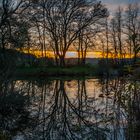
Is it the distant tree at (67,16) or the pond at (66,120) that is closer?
the pond at (66,120)

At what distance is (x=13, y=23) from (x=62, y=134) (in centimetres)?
2033

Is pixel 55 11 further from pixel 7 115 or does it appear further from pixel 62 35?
pixel 7 115

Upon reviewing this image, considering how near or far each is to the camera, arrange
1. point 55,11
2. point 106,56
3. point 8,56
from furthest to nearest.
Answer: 1. point 106,56
2. point 55,11
3. point 8,56

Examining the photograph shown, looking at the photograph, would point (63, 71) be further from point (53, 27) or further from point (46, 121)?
point (46, 121)

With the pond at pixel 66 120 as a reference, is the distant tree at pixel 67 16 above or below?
above

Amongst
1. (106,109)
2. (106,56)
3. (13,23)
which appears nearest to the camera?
(106,109)

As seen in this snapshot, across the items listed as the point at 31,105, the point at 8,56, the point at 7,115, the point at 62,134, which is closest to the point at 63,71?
the point at 8,56

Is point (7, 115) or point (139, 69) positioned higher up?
point (139, 69)

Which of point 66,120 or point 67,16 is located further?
point 67,16

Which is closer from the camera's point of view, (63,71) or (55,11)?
(63,71)

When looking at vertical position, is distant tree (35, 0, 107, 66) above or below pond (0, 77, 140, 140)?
above

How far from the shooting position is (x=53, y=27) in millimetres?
49875

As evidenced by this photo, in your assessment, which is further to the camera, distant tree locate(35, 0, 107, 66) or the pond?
distant tree locate(35, 0, 107, 66)

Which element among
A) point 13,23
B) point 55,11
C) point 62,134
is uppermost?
→ point 55,11
